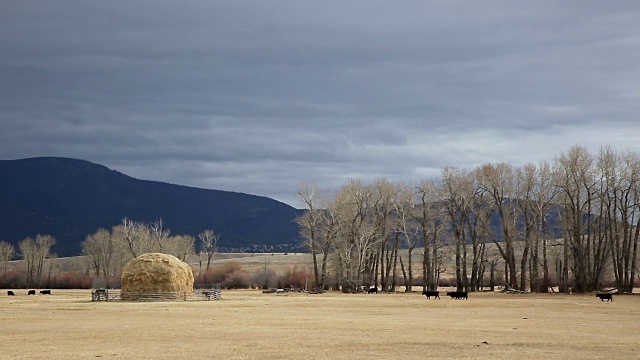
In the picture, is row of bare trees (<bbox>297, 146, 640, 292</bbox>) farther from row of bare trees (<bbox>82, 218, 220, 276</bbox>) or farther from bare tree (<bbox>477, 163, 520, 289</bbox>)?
row of bare trees (<bbox>82, 218, 220, 276</bbox>)

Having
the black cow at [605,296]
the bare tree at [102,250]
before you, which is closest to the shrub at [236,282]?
the bare tree at [102,250]

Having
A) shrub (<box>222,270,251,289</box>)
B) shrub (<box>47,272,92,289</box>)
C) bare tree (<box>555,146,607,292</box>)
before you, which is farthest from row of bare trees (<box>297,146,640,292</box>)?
shrub (<box>47,272,92,289</box>)

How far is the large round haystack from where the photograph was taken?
75.9m

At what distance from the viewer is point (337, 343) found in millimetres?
31172

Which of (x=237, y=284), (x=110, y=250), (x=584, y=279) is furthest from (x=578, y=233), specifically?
(x=110, y=250)

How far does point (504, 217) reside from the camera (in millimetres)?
96938

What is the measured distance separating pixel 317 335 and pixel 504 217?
66.1 meters

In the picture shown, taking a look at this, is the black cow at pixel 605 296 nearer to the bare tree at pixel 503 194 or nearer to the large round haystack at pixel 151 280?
the bare tree at pixel 503 194

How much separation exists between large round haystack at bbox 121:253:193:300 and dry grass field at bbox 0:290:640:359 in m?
20.0

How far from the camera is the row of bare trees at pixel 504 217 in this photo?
93375 mm

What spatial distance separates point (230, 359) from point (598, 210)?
86.0m

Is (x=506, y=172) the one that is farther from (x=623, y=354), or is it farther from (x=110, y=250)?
(x=110, y=250)

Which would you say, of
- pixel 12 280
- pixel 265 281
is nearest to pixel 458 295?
pixel 265 281

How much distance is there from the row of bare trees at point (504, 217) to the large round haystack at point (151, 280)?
3037cm
